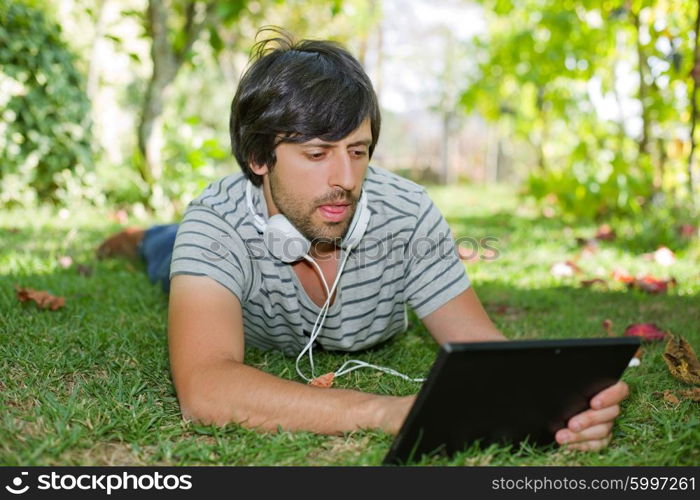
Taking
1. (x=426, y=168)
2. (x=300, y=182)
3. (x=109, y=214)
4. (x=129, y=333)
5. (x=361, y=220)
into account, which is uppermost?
(x=300, y=182)

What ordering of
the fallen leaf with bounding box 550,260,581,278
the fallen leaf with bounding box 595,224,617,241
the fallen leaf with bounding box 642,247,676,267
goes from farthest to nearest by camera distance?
the fallen leaf with bounding box 595,224,617,241
the fallen leaf with bounding box 642,247,676,267
the fallen leaf with bounding box 550,260,581,278

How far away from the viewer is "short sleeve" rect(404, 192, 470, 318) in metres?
2.50

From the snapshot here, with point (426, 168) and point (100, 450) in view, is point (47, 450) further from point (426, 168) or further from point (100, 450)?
point (426, 168)

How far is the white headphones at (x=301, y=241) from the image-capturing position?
230cm

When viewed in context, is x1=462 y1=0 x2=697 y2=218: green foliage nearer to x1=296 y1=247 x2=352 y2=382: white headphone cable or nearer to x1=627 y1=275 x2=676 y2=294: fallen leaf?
x1=627 y1=275 x2=676 y2=294: fallen leaf

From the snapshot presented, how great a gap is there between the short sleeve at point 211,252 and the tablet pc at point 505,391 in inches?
31.3

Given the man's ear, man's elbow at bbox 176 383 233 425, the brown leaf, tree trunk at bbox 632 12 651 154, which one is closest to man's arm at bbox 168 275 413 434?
man's elbow at bbox 176 383 233 425

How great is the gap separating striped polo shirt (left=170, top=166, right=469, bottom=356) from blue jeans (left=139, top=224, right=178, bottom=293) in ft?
3.46

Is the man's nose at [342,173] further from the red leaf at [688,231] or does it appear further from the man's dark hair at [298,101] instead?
the red leaf at [688,231]

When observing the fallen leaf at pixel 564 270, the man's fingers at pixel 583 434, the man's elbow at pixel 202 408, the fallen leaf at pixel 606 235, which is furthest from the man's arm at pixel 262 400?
the fallen leaf at pixel 606 235

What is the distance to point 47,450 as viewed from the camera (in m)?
1.67
